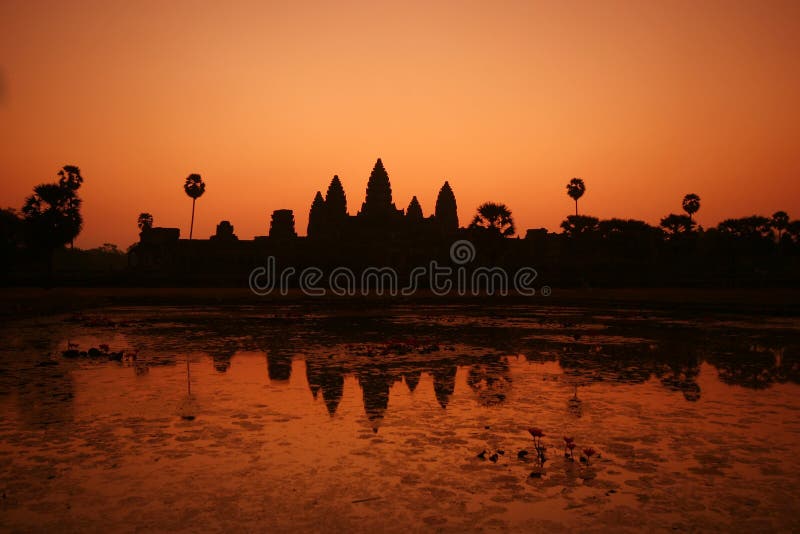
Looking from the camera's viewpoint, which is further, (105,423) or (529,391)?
(529,391)

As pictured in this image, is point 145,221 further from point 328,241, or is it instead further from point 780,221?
point 780,221

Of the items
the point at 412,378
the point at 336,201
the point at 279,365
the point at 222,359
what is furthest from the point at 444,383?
the point at 336,201

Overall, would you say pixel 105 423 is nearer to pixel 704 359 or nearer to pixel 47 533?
pixel 47 533

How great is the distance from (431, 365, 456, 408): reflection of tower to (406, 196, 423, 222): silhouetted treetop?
80.9 metres

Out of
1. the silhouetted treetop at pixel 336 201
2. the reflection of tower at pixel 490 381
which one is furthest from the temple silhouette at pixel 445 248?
the reflection of tower at pixel 490 381

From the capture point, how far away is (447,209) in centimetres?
9512

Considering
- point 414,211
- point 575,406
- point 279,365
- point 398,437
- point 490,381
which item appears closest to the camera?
point 398,437

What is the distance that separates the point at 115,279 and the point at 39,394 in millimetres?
51544

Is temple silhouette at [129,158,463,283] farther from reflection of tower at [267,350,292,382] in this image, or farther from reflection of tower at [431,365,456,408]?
reflection of tower at [431,365,456,408]

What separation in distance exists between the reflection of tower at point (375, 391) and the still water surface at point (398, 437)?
0.06 meters

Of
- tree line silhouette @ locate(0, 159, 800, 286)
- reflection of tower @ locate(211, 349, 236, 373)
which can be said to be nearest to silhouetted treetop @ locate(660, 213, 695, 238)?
tree line silhouette @ locate(0, 159, 800, 286)

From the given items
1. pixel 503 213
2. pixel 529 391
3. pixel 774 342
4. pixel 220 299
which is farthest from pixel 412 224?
pixel 529 391

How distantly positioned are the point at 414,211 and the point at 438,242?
17751 millimetres

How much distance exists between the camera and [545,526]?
4707mm
